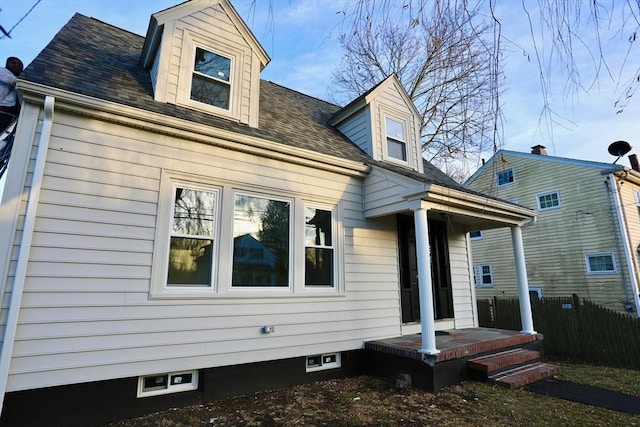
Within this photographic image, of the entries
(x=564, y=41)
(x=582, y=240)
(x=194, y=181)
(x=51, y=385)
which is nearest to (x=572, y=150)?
(x=564, y=41)

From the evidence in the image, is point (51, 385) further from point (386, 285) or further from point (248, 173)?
point (386, 285)

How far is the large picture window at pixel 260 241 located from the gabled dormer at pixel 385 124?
2.89m

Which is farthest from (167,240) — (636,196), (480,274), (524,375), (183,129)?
(636,196)

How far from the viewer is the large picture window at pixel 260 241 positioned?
203 inches

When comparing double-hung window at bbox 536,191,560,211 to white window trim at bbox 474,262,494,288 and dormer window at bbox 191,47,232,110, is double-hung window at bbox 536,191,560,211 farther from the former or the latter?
dormer window at bbox 191,47,232,110

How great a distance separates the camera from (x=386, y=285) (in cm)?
662

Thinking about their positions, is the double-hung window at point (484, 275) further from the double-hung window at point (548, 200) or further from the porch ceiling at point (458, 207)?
the porch ceiling at point (458, 207)

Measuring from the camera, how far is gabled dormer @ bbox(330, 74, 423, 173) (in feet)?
25.0

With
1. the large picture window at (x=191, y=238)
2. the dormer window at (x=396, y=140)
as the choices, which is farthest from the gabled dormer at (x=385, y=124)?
the large picture window at (x=191, y=238)

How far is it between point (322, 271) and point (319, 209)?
1098mm

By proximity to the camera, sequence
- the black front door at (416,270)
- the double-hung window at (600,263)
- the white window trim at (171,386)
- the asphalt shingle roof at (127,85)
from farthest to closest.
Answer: the double-hung window at (600,263) < the black front door at (416,270) < the asphalt shingle roof at (127,85) < the white window trim at (171,386)

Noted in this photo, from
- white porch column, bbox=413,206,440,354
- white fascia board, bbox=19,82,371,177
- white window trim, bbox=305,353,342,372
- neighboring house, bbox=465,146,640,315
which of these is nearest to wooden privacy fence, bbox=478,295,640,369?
neighboring house, bbox=465,146,640,315

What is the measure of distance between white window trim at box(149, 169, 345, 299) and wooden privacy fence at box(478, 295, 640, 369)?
6.70 m

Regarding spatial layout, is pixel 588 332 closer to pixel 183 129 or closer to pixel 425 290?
pixel 425 290
